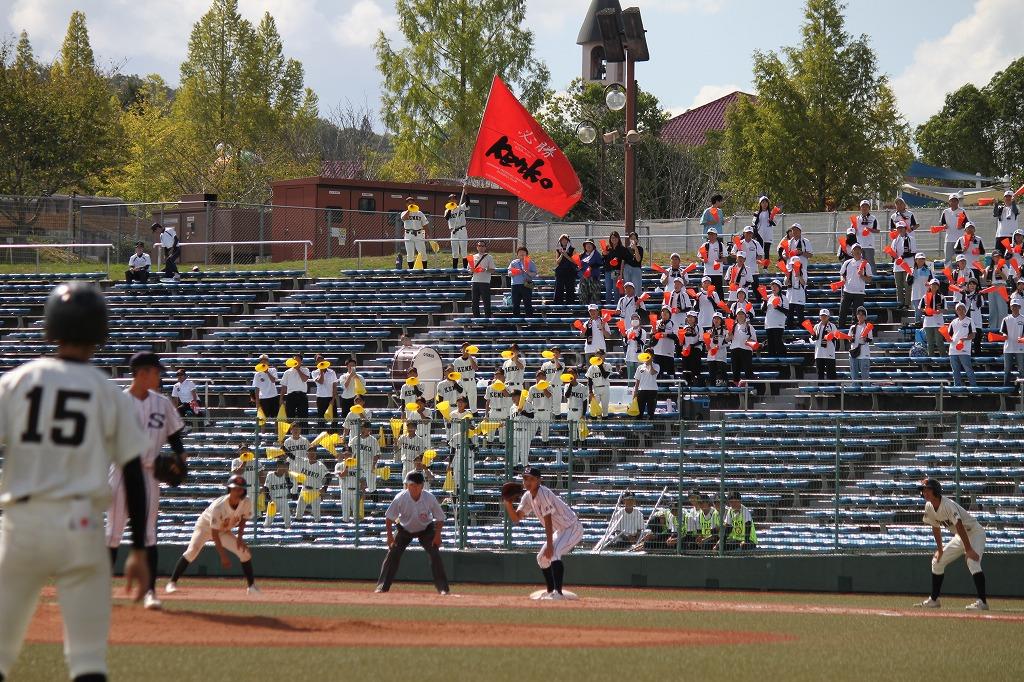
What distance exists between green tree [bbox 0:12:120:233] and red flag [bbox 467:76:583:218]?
102 feet

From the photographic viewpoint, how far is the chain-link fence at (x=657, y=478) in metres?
19.2

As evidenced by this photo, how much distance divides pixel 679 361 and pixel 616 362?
1313 mm

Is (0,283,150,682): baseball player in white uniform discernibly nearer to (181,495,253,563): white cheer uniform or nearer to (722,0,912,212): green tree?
(181,495,253,563): white cheer uniform

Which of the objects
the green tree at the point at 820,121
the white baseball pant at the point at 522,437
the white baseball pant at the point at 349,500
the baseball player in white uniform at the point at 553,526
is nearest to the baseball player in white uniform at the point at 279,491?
the white baseball pant at the point at 349,500

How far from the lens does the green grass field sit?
8.86 metres

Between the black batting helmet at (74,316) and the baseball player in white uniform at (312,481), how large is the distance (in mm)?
14504

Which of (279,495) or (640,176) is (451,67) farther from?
(279,495)

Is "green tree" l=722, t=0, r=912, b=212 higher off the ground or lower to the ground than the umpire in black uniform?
higher

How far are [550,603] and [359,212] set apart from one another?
26.0 meters

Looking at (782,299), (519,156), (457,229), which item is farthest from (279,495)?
(457,229)

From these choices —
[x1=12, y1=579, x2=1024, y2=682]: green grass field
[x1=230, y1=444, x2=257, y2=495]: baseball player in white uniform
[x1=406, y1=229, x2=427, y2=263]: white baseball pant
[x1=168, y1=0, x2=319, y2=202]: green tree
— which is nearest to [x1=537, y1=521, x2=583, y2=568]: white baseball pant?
[x1=12, y1=579, x2=1024, y2=682]: green grass field

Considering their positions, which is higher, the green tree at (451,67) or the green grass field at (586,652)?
the green tree at (451,67)

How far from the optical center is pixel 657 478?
20.1 m

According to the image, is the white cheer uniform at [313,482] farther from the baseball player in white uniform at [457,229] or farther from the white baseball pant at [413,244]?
the white baseball pant at [413,244]
